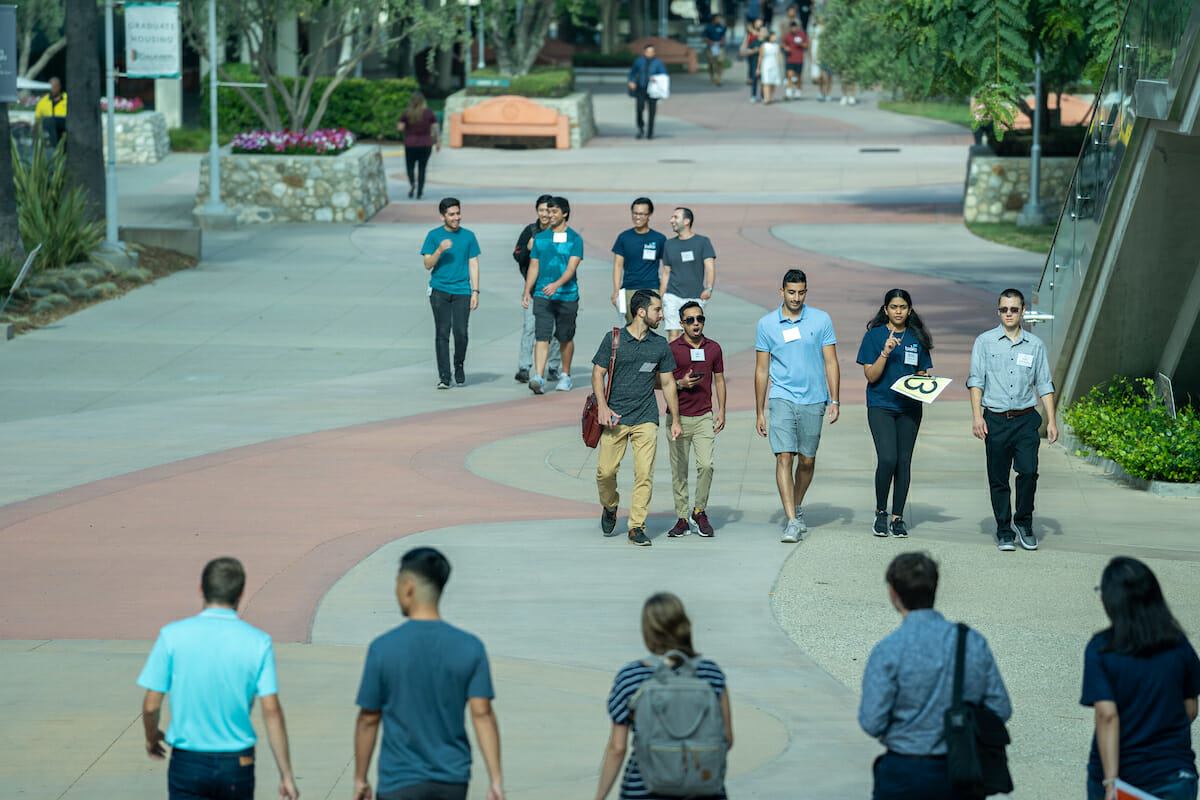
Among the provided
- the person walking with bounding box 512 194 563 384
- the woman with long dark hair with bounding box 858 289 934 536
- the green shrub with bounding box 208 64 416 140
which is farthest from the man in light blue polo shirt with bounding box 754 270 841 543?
the green shrub with bounding box 208 64 416 140

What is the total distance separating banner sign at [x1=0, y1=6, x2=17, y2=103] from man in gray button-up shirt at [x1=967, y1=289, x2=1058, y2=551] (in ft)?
44.8

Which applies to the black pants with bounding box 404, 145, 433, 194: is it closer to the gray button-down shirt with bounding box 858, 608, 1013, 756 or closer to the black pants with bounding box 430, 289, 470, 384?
the black pants with bounding box 430, 289, 470, 384

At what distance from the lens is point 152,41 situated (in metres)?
25.4

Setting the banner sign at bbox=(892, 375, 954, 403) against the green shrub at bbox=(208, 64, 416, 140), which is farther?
the green shrub at bbox=(208, 64, 416, 140)

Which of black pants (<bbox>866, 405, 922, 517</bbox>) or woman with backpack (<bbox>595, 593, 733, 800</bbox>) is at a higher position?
woman with backpack (<bbox>595, 593, 733, 800</bbox>)

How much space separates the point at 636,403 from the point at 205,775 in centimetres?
574

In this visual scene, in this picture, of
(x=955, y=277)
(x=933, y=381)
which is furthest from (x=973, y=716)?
(x=955, y=277)

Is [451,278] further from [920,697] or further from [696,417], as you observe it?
[920,697]

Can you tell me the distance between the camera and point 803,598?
9711mm

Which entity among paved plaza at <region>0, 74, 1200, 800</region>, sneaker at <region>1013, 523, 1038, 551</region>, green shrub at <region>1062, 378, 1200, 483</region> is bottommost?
paved plaza at <region>0, 74, 1200, 800</region>

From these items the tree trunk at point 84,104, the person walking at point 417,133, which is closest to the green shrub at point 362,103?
the person walking at point 417,133

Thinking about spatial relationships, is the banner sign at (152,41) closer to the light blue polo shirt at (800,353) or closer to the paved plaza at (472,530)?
the paved plaza at (472,530)

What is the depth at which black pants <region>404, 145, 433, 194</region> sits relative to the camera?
30.6 meters

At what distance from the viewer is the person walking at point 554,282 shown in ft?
50.9
